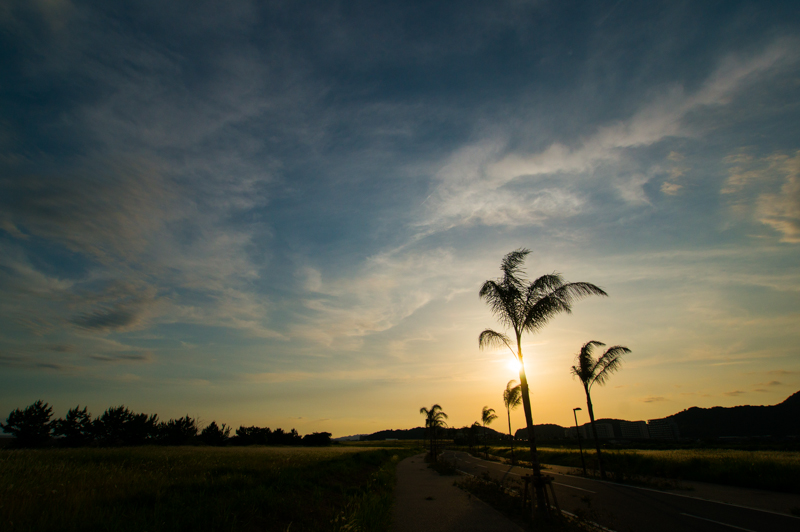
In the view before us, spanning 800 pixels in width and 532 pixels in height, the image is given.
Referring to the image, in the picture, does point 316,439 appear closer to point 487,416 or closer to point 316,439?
point 316,439

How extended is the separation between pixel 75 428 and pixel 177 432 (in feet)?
77.8

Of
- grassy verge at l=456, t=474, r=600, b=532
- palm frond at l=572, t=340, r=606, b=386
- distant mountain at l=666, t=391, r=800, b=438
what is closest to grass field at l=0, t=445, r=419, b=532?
grassy verge at l=456, t=474, r=600, b=532

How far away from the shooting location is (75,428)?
262ft

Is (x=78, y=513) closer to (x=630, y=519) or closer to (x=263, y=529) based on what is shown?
(x=263, y=529)

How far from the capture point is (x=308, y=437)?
11338cm

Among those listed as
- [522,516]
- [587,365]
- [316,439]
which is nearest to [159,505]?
[522,516]

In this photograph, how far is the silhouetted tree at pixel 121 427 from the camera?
83125 mm

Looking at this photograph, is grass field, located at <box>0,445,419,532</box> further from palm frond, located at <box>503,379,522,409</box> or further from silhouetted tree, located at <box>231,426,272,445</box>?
silhouetted tree, located at <box>231,426,272,445</box>

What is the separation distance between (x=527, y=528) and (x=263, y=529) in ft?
25.1

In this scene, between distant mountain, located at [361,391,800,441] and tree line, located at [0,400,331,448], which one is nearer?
tree line, located at [0,400,331,448]

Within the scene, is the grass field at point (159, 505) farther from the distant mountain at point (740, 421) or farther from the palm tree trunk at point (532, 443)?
the distant mountain at point (740, 421)

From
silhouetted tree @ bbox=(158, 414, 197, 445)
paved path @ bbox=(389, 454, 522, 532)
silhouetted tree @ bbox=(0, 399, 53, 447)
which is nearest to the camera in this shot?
paved path @ bbox=(389, 454, 522, 532)

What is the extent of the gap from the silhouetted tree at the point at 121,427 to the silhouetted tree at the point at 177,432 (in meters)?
4.54

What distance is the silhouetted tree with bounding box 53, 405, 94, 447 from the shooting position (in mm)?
78438
